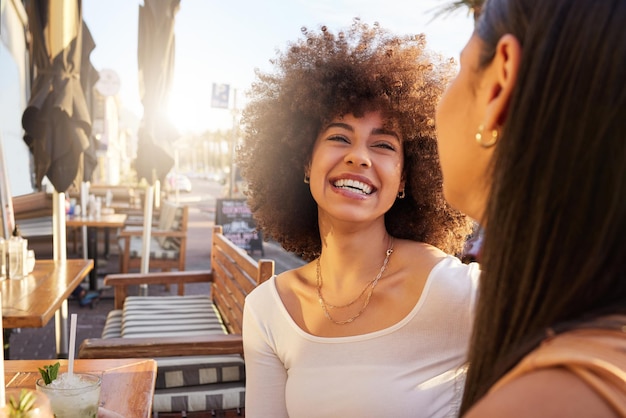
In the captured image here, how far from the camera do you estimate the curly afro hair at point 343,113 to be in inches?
78.3

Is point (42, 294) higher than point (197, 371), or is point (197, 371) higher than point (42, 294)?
point (42, 294)

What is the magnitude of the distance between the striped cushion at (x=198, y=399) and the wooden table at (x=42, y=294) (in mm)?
766

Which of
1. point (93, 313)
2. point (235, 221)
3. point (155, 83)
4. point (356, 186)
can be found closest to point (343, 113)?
point (356, 186)

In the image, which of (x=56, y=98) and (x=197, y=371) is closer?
(x=197, y=371)

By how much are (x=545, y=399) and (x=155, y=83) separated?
542 cm

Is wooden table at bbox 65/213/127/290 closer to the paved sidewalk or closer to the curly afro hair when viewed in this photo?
the paved sidewalk

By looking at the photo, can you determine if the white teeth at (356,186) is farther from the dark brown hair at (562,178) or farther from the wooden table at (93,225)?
the wooden table at (93,225)

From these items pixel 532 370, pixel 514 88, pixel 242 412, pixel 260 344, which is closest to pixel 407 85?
pixel 260 344

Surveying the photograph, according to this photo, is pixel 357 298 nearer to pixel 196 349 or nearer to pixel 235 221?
pixel 196 349

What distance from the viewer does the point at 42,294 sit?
329 centimetres

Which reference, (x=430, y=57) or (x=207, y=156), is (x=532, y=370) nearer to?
(x=430, y=57)

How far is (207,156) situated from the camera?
303ft

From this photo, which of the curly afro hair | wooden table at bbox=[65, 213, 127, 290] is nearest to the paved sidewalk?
wooden table at bbox=[65, 213, 127, 290]

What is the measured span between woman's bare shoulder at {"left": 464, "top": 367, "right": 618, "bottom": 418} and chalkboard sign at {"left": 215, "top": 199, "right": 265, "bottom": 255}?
987 cm
